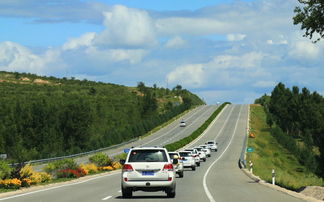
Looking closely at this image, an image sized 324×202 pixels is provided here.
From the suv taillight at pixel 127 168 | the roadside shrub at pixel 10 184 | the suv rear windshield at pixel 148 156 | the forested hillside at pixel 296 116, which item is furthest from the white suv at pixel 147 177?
the forested hillside at pixel 296 116

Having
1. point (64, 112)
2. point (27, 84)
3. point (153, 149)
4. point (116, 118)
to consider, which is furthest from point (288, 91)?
point (153, 149)

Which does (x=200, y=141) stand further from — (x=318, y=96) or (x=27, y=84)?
(x=27, y=84)

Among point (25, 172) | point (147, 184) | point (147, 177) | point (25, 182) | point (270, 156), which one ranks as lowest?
point (270, 156)

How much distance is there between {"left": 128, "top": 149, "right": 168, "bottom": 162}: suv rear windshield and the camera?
2172 centimetres

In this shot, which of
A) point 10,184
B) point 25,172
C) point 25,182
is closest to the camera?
point 10,184

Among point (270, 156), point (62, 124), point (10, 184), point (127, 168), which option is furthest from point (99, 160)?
point (62, 124)

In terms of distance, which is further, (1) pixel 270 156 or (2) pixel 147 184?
(1) pixel 270 156

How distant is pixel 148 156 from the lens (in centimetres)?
2186

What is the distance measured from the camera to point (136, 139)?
362ft

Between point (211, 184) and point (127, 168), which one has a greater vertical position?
point (127, 168)

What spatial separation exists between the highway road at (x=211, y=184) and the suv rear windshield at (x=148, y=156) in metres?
1.27

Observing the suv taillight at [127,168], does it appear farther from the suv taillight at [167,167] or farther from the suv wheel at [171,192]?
the suv wheel at [171,192]

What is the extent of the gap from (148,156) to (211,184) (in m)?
9.14

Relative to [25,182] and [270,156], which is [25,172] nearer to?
[25,182]
